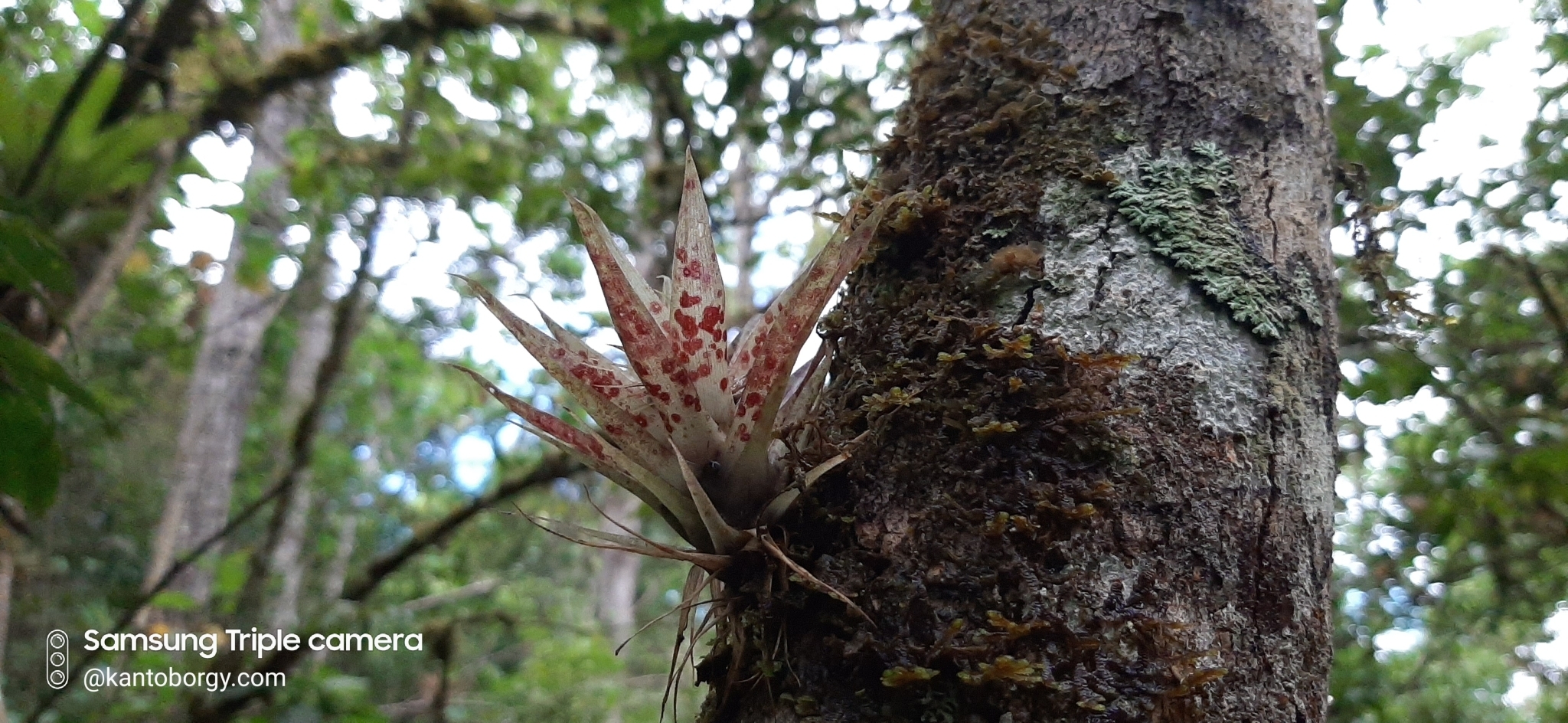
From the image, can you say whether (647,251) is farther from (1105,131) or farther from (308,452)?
(1105,131)

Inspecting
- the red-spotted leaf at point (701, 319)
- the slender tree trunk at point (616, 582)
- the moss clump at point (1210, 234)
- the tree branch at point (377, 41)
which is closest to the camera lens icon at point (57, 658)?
the tree branch at point (377, 41)

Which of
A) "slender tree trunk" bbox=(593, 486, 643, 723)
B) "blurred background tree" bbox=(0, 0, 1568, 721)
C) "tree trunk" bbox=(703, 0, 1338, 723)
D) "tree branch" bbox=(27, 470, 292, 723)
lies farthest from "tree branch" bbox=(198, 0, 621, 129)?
"slender tree trunk" bbox=(593, 486, 643, 723)

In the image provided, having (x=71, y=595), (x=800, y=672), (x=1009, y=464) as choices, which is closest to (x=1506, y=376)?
(x=1009, y=464)

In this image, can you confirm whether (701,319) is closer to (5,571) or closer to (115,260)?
(115,260)

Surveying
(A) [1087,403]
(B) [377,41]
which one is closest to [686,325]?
(A) [1087,403]

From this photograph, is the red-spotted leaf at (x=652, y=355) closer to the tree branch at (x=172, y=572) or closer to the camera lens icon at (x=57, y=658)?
the tree branch at (x=172, y=572)
